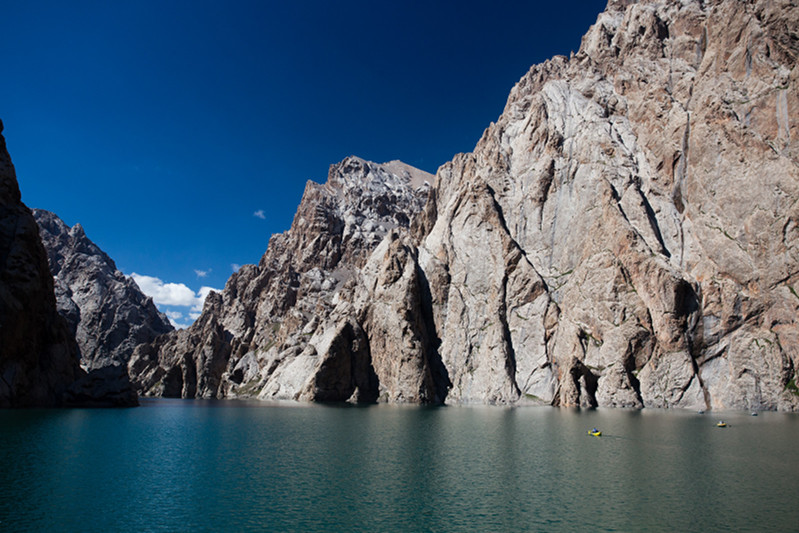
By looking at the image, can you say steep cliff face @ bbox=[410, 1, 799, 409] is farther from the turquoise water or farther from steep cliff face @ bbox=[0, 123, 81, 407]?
steep cliff face @ bbox=[0, 123, 81, 407]

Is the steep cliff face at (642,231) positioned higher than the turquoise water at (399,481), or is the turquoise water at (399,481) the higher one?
the steep cliff face at (642,231)

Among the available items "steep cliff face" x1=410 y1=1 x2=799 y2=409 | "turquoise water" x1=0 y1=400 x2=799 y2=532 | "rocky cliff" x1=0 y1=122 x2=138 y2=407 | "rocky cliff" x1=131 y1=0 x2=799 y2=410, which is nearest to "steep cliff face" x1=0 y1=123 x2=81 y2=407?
"rocky cliff" x1=0 y1=122 x2=138 y2=407

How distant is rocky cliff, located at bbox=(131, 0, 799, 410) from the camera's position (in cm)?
9625

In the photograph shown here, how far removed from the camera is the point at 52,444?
142ft

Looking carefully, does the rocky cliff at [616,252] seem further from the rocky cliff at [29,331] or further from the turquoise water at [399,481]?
the rocky cliff at [29,331]

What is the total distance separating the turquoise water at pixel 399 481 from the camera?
23516mm

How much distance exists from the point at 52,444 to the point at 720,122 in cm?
13708

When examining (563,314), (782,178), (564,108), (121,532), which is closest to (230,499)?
(121,532)

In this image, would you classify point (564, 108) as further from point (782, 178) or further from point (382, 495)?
point (382, 495)

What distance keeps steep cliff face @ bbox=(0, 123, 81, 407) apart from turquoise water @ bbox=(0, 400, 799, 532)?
35578mm

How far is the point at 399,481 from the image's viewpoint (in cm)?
3169

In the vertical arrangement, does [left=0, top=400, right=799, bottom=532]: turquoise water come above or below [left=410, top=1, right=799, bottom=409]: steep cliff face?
below

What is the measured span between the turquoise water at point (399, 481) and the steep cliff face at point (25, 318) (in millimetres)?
35578

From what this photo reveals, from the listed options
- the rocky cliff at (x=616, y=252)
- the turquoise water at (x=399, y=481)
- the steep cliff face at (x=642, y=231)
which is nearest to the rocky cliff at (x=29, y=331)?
the turquoise water at (x=399, y=481)
